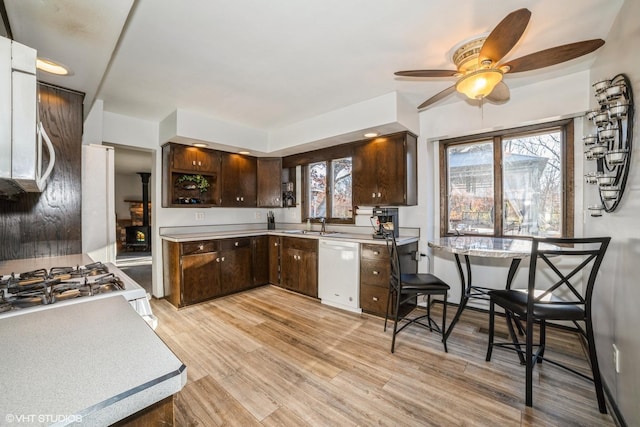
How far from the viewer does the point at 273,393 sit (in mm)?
1866

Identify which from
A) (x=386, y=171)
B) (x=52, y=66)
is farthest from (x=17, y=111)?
(x=386, y=171)

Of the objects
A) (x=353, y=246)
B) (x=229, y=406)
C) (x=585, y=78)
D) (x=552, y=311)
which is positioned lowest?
(x=229, y=406)

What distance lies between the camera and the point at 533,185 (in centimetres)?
299

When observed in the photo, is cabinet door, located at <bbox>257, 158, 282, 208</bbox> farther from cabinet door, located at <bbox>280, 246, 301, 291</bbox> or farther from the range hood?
the range hood

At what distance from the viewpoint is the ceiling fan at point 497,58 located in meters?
1.47

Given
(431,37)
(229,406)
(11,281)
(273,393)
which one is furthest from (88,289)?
(431,37)

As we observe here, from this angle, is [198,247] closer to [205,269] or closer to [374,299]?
[205,269]

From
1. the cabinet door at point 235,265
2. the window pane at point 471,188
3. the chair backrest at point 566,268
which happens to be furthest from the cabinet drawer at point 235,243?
the chair backrest at point 566,268

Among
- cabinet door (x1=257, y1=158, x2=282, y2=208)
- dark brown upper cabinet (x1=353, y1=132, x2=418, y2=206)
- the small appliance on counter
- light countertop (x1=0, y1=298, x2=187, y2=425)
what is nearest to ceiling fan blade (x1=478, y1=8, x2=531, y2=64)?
dark brown upper cabinet (x1=353, y1=132, x2=418, y2=206)

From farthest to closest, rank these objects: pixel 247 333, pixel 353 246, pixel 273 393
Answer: pixel 353 246 < pixel 247 333 < pixel 273 393

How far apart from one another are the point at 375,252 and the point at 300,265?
1213mm

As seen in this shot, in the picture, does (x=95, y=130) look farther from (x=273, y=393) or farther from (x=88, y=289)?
(x=273, y=393)

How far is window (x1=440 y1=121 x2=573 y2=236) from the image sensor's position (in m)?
2.82

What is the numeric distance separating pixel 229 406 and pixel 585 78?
155 inches
